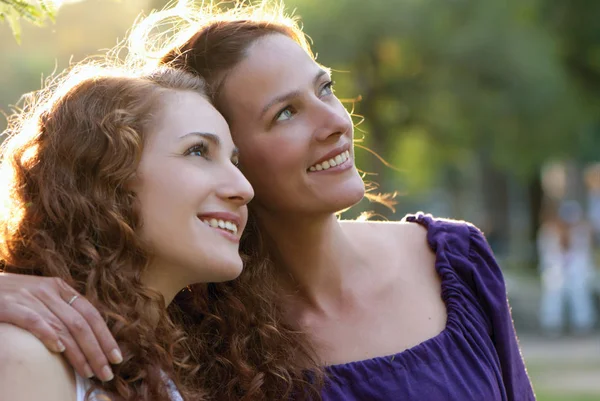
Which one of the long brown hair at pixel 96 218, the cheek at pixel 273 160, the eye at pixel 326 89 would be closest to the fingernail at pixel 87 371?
the long brown hair at pixel 96 218

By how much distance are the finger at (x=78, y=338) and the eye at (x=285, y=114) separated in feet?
3.67

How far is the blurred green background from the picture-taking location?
12914 mm

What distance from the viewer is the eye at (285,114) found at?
3.30m

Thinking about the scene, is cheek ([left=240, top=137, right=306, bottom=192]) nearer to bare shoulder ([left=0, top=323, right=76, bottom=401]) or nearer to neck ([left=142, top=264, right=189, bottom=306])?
neck ([left=142, top=264, right=189, bottom=306])

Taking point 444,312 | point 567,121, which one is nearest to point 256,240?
point 444,312

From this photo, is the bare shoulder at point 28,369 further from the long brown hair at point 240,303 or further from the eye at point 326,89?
the eye at point 326,89

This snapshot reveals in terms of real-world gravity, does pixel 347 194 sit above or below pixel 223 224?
above

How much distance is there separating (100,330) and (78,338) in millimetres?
69

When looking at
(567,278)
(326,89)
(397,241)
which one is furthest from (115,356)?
(567,278)

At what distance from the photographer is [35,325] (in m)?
2.35

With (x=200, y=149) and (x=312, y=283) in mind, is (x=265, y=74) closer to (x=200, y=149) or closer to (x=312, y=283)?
(x=200, y=149)

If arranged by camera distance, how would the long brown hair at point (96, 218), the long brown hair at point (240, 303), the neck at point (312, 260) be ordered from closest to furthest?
1. the long brown hair at point (96, 218)
2. the long brown hair at point (240, 303)
3. the neck at point (312, 260)

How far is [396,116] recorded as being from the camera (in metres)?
15.1

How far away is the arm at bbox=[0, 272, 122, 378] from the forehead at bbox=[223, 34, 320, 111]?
3.45 feet
